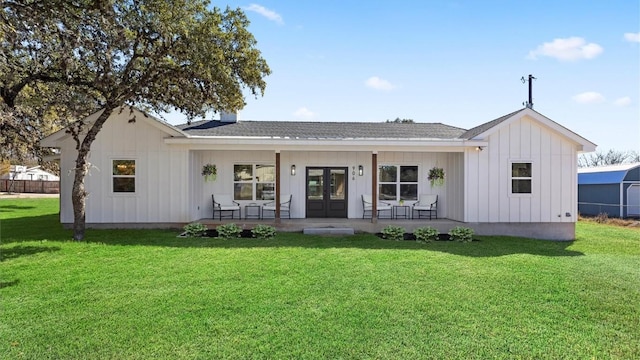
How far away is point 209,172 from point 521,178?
379 inches

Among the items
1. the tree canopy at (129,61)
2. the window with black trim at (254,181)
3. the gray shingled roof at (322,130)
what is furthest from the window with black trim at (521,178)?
the tree canopy at (129,61)

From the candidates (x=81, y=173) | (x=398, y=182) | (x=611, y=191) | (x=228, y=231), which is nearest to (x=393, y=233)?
(x=398, y=182)

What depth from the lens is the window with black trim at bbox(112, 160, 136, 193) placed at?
38.9 feet

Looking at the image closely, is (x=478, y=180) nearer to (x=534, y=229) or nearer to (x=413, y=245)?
(x=534, y=229)

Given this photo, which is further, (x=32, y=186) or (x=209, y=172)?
(x=32, y=186)

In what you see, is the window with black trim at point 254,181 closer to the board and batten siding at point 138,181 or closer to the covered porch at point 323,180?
the covered porch at point 323,180

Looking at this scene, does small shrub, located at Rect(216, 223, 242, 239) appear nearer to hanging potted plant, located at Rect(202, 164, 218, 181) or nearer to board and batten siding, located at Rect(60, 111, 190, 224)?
board and batten siding, located at Rect(60, 111, 190, 224)

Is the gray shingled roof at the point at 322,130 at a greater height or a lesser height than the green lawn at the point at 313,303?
greater

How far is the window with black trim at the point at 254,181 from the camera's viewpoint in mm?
13234

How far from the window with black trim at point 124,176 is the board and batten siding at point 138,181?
124 mm

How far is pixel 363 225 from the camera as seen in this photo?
1182 cm

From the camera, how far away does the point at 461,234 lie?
10570 millimetres

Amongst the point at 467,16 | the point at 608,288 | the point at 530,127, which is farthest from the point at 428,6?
the point at 608,288

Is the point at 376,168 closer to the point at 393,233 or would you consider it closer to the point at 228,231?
the point at 393,233
